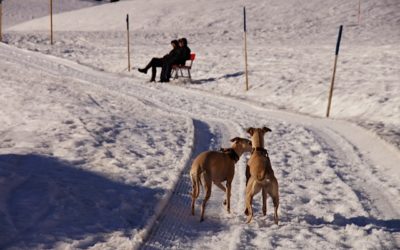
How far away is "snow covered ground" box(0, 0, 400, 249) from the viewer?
5.38 meters

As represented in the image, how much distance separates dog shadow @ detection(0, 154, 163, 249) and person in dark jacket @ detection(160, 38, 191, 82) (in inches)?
425

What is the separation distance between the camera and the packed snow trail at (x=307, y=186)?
5.27 m

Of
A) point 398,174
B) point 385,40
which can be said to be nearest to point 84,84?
point 398,174

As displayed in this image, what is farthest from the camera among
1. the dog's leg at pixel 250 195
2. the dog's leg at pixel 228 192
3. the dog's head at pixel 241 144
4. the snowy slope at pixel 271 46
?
the snowy slope at pixel 271 46

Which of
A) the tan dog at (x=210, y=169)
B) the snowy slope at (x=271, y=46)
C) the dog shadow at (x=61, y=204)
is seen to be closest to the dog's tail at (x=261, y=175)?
the tan dog at (x=210, y=169)

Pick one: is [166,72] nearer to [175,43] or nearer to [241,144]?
[175,43]

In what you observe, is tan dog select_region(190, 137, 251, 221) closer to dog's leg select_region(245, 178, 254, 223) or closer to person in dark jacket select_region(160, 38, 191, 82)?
dog's leg select_region(245, 178, 254, 223)

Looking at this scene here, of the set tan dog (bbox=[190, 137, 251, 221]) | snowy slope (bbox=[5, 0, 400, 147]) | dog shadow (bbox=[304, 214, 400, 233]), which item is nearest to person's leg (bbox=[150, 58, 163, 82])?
snowy slope (bbox=[5, 0, 400, 147])

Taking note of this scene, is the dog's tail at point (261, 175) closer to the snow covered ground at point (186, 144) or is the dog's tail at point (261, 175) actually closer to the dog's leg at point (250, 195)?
the dog's leg at point (250, 195)

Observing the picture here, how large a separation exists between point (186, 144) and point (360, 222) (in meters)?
4.12

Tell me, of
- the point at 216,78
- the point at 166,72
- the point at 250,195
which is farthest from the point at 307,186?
the point at 216,78

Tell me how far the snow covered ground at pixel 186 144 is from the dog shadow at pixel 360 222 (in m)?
0.02

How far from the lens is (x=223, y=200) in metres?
6.43

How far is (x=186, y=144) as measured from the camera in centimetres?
936
